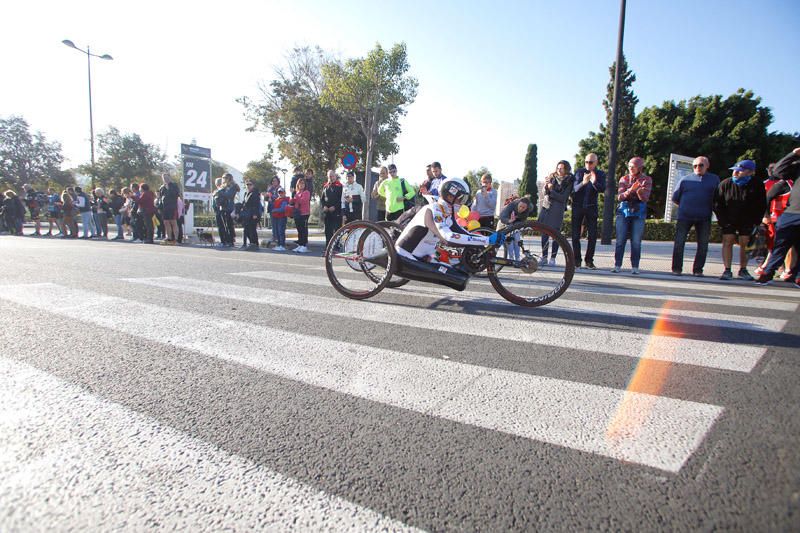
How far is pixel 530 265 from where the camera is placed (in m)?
4.08

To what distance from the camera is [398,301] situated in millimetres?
4199

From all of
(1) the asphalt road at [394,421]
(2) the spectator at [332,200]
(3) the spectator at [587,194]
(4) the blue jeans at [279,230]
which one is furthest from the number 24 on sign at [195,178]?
(3) the spectator at [587,194]

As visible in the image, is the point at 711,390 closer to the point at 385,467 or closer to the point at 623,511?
the point at 623,511

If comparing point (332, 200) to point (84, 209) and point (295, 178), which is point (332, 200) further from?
point (84, 209)

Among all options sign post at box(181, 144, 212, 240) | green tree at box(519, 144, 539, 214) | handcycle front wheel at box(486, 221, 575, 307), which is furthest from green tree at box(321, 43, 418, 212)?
green tree at box(519, 144, 539, 214)

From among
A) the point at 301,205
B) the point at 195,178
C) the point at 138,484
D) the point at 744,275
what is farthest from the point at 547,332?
the point at 195,178

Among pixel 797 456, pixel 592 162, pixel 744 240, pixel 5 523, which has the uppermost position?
pixel 592 162

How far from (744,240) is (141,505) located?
342 inches

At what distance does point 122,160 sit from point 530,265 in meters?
57.5

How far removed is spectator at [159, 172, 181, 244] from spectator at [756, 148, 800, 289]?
1398 cm

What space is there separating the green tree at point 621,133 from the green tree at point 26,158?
65243mm

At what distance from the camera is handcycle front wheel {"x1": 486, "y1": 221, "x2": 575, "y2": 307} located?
4008mm

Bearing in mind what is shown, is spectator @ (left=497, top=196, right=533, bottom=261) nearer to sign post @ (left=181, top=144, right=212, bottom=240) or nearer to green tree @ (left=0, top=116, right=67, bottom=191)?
sign post @ (left=181, top=144, right=212, bottom=240)

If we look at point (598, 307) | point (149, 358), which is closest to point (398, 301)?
point (598, 307)
